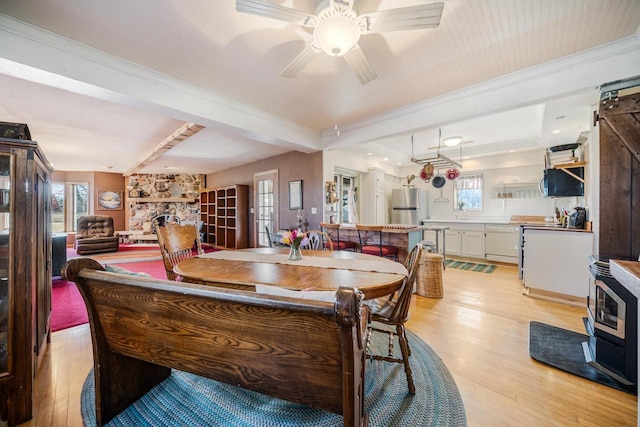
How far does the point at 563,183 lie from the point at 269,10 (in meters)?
4.43

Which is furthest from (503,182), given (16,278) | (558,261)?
(16,278)

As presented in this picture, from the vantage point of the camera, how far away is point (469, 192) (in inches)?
248

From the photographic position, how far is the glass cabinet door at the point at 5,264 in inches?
52.4

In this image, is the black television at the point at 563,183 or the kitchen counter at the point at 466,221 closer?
the black television at the point at 563,183

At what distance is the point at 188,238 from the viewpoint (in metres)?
2.69

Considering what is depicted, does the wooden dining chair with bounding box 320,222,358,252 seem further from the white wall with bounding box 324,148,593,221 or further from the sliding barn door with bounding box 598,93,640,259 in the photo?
the sliding barn door with bounding box 598,93,640,259

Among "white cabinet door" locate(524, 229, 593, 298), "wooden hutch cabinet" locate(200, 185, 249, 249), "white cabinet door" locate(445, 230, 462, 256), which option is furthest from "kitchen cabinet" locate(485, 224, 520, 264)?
"wooden hutch cabinet" locate(200, 185, 249, 249)

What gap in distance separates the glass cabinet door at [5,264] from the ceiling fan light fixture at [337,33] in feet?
6.04

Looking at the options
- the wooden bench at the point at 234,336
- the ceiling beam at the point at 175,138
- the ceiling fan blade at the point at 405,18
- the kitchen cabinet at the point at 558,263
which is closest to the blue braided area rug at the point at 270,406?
the wooden bench at the point at 234,336

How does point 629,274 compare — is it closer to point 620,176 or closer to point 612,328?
point 612,328

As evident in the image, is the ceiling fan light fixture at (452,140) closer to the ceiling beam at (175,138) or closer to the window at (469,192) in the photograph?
the window at (469,192)

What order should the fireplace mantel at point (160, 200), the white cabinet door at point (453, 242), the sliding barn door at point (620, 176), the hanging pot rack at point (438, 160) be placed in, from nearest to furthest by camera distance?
1. the sliding barn door at point (620, 176)
2. the hanging pot rack at point (438, 160)
3. the white cabinet door at point (453, 242)
4. the fireplace mantel at point (160, 200)

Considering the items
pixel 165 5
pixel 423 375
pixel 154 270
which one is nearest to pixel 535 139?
pixel 423 375

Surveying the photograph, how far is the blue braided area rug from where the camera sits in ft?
4.48
